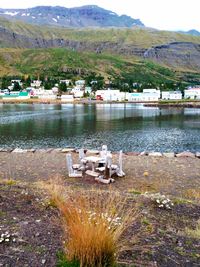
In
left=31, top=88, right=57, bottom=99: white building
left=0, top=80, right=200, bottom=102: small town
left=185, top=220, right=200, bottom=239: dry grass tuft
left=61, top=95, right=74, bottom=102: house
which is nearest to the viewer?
left=185, top=220, right=200, bottom=239: dry grass tuft

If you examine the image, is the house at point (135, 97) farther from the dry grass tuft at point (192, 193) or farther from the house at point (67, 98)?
the dry grass tuft at point (192, 193)

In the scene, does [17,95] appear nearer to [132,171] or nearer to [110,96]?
[110,96]

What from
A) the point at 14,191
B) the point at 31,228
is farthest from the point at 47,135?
the point at 31,228

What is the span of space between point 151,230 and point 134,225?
1.22ft

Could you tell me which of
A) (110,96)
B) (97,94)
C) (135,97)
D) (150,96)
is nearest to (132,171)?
(110,96)

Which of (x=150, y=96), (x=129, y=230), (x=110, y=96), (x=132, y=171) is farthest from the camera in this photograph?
(x=150, y=96)

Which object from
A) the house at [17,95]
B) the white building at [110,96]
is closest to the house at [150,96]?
the white building at [110,96]

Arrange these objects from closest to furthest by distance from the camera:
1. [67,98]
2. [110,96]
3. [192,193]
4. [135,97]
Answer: [192,193], [110,96], [67,98], [135,97]

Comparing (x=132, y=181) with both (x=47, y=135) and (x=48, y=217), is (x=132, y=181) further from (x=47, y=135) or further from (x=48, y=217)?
(x=47, y=135)

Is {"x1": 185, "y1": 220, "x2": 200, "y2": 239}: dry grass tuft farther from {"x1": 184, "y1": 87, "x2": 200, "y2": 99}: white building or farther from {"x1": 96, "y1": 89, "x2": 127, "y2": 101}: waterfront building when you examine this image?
{"x1": 184, "y1": 87, "x2": 200, "y2": 99}: white building

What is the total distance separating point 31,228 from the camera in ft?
19.9

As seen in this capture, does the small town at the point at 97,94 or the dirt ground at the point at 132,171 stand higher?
the small town at the point at 97,94

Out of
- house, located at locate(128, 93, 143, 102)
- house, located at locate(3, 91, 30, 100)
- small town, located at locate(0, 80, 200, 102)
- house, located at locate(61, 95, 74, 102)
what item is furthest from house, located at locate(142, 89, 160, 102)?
house, located at locate(3, 91, 30, 100)

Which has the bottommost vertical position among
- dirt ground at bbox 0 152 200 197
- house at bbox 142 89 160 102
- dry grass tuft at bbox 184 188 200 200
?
dirt ground at bbox 0 152 200 197
